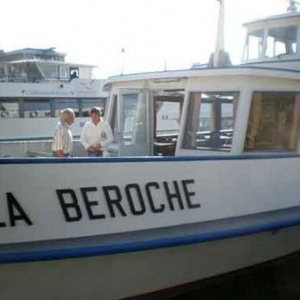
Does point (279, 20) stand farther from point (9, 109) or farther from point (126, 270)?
point (9, 109)

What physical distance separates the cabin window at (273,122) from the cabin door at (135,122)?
1460 millimetres

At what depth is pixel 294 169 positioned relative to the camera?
5465 mm

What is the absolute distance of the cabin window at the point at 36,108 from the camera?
18.3 meters

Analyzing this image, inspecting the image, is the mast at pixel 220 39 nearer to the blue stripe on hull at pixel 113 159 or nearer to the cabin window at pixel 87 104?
the blue stripe on hull at pixel 113 159

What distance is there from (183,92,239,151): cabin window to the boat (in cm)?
1

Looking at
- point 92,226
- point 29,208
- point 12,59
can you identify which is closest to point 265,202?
point 92,226

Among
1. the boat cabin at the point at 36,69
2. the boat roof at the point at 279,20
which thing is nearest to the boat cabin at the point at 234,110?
the boat roof at the point at 279,20

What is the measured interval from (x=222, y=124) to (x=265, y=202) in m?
0.99

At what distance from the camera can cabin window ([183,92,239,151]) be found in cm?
556

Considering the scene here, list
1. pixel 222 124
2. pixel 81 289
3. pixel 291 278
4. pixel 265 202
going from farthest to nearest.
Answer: pixel 291 278, pixel 222 124, pixel 265 202, pixel 81 289

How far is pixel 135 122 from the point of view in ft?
21.4

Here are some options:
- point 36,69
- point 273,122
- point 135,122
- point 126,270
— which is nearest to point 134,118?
point 135,122

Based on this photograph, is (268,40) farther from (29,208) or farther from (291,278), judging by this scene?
(29,208)

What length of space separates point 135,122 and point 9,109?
496 inches
